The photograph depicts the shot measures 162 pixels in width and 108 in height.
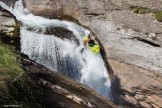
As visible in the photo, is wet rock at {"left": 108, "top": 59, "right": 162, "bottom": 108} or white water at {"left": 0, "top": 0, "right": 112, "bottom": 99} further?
wet rock at {"left": 108, "top": 59, "right": 162, "bottom": 108}

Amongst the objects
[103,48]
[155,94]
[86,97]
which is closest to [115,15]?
[103,48]

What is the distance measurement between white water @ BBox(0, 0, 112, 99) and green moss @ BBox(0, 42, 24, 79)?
22.6 ft

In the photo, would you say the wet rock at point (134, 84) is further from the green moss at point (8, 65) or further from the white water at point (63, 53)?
the green moss at point (8, 65)

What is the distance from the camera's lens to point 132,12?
587 inches

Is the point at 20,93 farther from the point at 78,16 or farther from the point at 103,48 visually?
the point at 78,16

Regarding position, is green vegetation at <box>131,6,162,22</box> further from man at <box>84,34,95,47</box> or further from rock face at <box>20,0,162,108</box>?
man at <box>84,34,95,47</box>

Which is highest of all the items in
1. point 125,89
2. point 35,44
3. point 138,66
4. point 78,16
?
point 78,16

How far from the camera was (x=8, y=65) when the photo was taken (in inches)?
266

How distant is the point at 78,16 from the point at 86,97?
1058 cm

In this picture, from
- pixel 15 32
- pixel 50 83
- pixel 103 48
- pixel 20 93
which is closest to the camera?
pixel 20 93

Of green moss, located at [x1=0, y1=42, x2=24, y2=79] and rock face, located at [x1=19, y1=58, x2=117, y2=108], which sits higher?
green moss, located at [x1=0, y1=42, x2=24, y2=79]

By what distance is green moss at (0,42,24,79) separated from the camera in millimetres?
6498

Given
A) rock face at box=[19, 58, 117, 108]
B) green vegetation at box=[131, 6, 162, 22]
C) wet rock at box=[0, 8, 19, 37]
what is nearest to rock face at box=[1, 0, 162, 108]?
green vegetation at box=[131, 6, 162, 22]

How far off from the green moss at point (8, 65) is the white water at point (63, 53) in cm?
688
